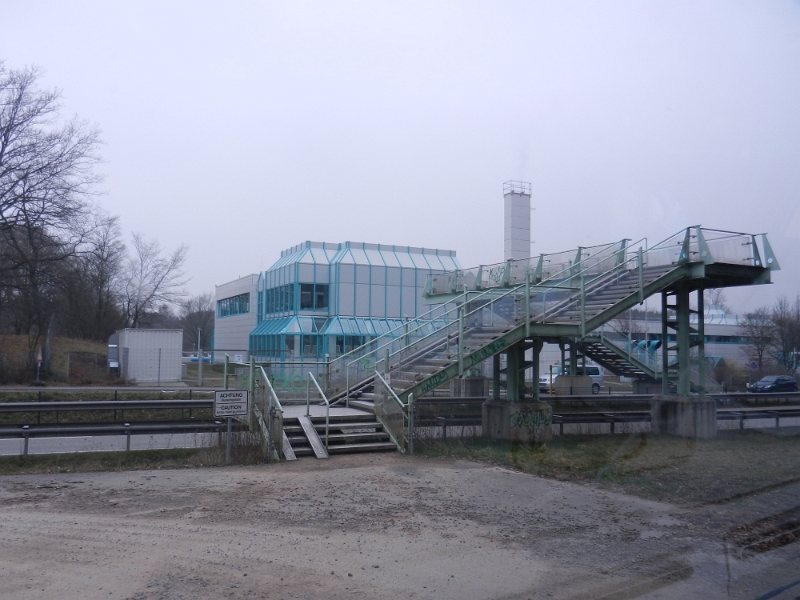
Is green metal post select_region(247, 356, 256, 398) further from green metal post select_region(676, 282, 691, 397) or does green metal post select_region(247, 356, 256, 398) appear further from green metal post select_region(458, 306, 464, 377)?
green metal post select_region(676, 282, 691, 397)

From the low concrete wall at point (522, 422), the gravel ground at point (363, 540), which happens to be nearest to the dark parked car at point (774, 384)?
the low concrete wall at point (522, 422)

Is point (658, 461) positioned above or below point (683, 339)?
below

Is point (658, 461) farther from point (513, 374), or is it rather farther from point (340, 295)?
point (340, 295)

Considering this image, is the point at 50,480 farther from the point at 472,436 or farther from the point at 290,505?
the point at 472,436

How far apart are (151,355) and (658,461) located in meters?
32.9

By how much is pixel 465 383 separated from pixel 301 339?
13.3m

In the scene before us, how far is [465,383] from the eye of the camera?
119ft

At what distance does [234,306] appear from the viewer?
66938 millimetres

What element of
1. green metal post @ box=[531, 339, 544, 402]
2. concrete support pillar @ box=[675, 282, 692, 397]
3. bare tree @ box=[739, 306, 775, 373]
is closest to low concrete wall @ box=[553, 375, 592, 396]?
bare tree @ box=[739, 306, 775, 373]

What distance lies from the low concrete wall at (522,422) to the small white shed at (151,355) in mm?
26793

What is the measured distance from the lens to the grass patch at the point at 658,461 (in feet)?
39.7

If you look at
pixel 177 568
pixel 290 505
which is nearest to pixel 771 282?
pixel 290 505

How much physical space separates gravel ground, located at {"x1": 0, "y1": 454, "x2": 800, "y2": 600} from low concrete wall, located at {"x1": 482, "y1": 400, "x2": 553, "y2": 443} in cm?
655

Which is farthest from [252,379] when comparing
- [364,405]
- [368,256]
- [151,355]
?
[368,256]
